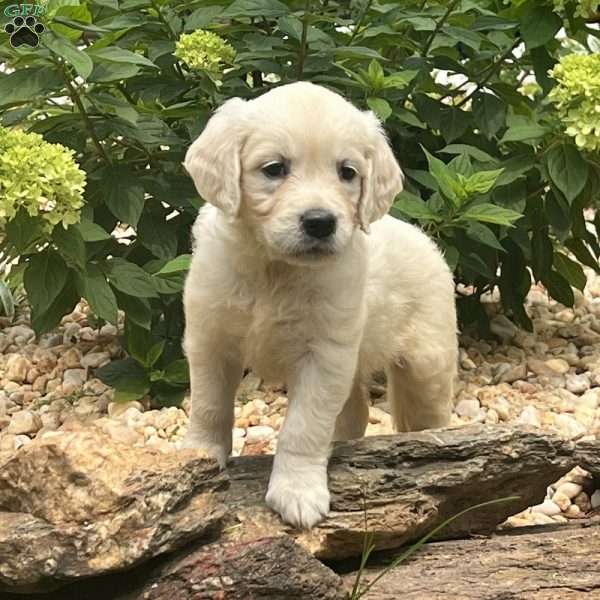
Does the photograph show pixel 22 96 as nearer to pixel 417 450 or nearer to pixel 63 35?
pixel 63 35

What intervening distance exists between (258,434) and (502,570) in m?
1.64

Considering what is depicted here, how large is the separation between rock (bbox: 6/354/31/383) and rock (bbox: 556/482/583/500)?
2386mm

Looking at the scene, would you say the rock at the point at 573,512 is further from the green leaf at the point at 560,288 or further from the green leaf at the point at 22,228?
the green leaf at the point at 22,228

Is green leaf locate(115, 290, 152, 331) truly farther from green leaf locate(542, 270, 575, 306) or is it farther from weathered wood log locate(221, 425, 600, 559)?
green leaf locate(542, 270, 575, 306)

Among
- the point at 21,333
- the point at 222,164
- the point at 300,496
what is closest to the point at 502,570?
the point at 300,496

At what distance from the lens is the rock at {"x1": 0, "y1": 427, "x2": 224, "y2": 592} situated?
2.45 m

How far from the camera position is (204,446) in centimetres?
320

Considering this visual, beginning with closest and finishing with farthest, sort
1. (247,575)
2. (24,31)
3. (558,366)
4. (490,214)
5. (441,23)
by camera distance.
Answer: (247,575) < (24,31) < (490,214) < (441,23) < (558,366)

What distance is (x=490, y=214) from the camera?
13.1ft

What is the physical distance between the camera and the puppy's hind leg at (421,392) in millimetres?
3643

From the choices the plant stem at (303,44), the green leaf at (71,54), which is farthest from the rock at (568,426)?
the green leaf at (71,54)

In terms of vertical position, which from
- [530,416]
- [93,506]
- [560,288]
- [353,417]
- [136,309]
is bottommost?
[530,416]

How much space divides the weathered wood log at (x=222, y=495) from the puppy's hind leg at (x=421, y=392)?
16.5 inches

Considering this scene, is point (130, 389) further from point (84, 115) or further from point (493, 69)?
point (493, 69)
